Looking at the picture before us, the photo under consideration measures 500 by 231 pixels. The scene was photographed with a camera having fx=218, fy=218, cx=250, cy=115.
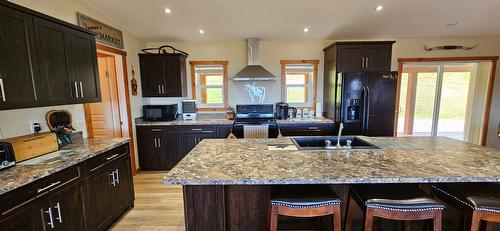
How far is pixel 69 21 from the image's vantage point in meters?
2.64

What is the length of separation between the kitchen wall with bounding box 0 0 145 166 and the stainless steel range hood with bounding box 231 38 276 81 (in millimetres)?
1888

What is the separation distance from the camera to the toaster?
1.61 meters

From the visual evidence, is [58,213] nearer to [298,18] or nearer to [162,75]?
[162,75]


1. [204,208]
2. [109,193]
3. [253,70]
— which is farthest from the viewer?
[253,70]

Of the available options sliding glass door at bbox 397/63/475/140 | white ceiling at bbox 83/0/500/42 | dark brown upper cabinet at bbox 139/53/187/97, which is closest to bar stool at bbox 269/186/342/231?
white ceiling at bbox 83/0/500/42

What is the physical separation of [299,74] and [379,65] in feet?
4.79

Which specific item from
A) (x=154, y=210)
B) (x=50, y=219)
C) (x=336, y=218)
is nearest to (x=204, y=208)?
(x=336, y=218)

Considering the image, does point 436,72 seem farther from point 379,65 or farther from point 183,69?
point 183,69

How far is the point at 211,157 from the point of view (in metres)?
1.88

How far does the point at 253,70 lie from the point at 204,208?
307 cm

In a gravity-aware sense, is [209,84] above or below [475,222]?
above

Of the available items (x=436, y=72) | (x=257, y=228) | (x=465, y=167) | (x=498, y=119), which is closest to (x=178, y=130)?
(x=257, y=228)

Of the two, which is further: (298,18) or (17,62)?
(298,18)

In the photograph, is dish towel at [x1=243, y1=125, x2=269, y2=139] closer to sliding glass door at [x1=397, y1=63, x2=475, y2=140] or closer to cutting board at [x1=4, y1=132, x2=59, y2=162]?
cutting board at [x1=4, y1=132, x2=59, y2=162]
